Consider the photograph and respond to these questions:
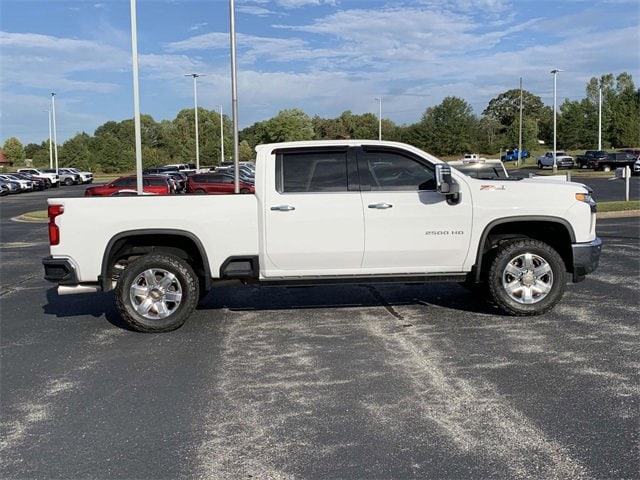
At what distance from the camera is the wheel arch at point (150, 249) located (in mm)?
6469

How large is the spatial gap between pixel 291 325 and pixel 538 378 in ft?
9.11

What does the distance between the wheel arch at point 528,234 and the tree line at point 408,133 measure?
246 feet

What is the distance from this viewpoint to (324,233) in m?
6.55

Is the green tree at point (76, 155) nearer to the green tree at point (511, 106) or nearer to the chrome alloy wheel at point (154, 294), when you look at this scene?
the green tree at point (511, 106)

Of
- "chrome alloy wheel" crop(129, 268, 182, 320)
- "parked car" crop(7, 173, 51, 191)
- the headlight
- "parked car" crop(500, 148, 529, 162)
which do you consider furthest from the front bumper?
"parked car" crop(500, 148, 529, 162)

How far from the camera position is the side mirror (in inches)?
251

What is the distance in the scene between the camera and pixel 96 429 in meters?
4.19

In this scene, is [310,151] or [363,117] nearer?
[310,151]

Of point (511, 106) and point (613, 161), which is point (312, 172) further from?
point (511, 106)

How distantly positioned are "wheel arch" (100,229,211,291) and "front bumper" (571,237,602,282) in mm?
3945

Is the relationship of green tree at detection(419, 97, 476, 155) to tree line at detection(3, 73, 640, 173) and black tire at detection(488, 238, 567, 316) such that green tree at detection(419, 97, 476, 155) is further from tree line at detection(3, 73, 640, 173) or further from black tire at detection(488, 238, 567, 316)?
black tire at detection(488, 238, 567, 316)

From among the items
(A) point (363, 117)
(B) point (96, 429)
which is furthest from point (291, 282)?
(A) point (363, 117)

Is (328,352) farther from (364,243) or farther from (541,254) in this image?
(541,254)

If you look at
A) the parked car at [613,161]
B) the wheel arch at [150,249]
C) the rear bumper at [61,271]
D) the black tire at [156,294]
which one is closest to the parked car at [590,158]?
the parked car at [613,161]
